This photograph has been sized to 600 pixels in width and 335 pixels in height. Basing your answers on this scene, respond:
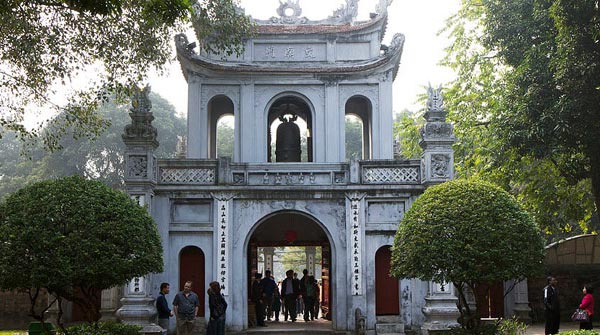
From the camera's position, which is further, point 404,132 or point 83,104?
point 404,132

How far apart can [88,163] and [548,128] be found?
109ft

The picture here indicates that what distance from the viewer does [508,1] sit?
18.8m

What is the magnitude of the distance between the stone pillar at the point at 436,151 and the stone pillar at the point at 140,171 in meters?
6.68

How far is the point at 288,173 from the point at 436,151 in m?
3.75

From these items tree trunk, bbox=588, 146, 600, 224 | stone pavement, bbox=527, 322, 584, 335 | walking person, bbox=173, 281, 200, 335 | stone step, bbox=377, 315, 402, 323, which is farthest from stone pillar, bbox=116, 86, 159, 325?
tree trunk, bbox=588, 146, 600, 224

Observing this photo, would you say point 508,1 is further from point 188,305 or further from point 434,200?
point 188,305

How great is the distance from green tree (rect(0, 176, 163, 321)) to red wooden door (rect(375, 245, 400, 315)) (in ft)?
22.9

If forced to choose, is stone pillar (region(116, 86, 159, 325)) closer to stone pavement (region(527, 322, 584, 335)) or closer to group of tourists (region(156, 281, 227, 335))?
group of tourists (region(156, 281, 227, 335))

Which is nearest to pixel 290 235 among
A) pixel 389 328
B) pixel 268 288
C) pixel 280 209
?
pixel 268 288

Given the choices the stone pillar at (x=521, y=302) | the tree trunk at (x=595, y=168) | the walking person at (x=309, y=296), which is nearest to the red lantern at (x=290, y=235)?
the walking person at (x=309, y=296)

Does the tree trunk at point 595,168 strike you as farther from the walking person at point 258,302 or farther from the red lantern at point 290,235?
the walking person at point 258,302

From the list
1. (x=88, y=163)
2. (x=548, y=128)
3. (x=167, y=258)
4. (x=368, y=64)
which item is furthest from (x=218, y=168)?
(x=88, y=163)

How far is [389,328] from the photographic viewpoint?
16.7 meters

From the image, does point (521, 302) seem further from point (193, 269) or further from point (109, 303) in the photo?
point (109, 303)
